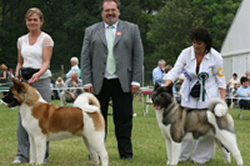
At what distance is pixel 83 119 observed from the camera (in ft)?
18.0

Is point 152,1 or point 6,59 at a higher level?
point 152,1

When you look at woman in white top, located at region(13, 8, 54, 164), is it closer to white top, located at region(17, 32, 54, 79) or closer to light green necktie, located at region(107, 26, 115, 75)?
white top, located at region(17, 32, 54, 79)

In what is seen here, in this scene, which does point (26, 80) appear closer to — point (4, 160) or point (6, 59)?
point (4, 160)

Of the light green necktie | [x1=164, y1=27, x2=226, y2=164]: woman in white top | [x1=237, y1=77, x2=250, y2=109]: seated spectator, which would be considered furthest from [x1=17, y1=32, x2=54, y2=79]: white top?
[x1=237, y1=77, x2=250, y2=109]: seated spectator

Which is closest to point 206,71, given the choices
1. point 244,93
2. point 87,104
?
point 87,104

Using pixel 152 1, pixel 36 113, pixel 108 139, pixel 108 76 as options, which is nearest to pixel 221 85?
pixel 108 76

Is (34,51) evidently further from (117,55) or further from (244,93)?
(244,93)

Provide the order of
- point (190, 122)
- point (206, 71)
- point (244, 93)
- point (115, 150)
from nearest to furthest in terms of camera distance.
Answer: point (190, 122) < point (206, 71) < point (115, 150) < point (244, 93)

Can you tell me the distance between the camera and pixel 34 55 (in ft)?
19.4

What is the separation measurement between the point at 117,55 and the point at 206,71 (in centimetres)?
128

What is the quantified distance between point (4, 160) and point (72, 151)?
4.13ft

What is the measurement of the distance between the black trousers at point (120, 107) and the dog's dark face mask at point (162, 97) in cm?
59

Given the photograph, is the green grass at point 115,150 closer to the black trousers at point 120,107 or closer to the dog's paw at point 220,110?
the black trousers at point 120,107

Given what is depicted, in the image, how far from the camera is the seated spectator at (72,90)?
42.5 ft
